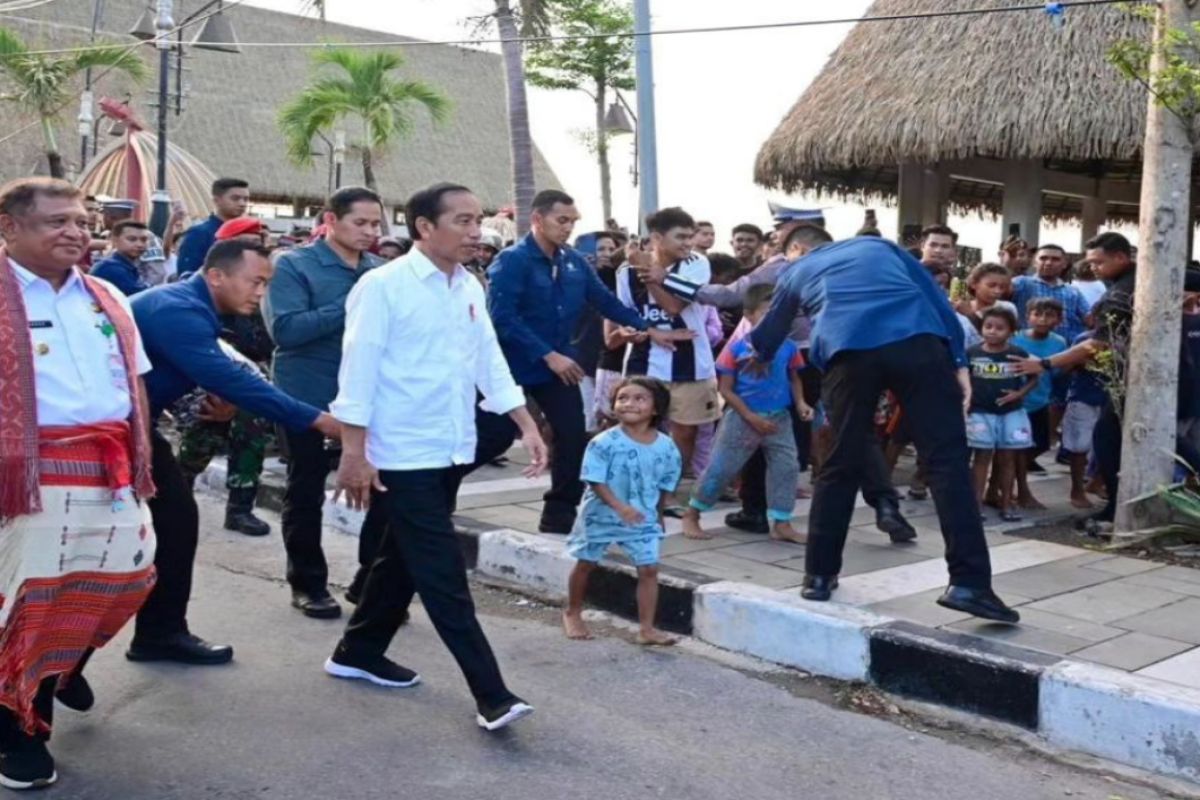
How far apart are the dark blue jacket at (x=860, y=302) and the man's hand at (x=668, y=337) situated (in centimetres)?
136

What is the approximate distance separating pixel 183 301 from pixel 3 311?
916 mm

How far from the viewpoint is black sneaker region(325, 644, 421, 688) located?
4461 millimetres

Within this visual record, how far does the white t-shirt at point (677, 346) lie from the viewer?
6.93m

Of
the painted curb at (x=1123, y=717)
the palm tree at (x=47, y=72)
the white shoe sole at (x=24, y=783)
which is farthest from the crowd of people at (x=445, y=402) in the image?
the palm tree at (x=47, y=72)

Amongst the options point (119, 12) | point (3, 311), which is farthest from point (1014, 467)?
point (119, 12)

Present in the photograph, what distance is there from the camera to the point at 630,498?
5.07 m

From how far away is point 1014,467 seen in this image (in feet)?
24.1

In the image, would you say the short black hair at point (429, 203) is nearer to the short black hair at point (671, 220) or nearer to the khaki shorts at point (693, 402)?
the short black hair at point (671, 220)

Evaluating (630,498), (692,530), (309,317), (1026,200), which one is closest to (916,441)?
(630,498)

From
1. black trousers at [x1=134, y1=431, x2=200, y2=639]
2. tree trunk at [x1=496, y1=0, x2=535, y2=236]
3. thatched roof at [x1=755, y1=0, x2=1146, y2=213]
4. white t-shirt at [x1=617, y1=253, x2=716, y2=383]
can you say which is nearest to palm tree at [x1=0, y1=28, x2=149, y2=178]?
tree trunk at [x1=496, y1=0, x2=535, y2=236]

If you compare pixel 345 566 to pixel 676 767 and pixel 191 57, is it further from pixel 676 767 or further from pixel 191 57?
pixel 191 57

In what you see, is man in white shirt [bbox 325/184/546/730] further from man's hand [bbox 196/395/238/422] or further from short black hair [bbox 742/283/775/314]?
short black hair [bbox 742/283/775/314]

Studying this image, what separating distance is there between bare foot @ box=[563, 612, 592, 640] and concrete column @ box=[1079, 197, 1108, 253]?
16.1 metres

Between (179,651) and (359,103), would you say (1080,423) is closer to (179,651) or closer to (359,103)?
(179,651)
